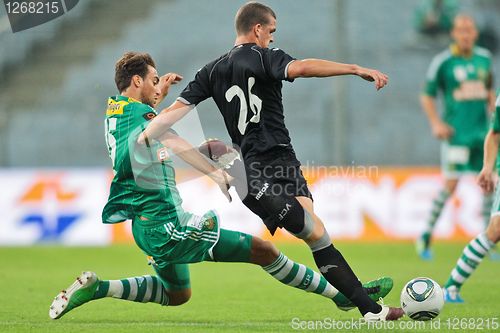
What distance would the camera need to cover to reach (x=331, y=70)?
561 cm

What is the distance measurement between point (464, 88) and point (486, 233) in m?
4.86

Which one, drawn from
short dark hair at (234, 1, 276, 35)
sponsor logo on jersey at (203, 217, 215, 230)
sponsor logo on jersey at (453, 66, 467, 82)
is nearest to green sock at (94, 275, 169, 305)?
sponsor logo on jersey at (203, 217, 215, 230)

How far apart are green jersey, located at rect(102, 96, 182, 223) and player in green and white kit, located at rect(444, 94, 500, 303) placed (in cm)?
259

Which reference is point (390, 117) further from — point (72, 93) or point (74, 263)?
point (74, 263)

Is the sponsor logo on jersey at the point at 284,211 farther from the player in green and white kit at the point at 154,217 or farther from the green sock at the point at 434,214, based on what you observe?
the green sock at the point at 434,214

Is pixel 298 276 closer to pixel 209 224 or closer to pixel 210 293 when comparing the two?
pixel 209 224

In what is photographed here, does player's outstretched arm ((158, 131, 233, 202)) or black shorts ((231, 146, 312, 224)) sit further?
black shorts ((231, 146, 312, 224))

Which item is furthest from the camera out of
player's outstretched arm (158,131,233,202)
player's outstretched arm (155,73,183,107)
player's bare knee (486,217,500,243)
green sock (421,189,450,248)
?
green sock (421,189,450,248)

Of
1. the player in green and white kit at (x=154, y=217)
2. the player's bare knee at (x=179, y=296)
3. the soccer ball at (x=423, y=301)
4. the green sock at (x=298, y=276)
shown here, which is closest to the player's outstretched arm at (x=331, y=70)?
the player in green and white kit at (x=154, y=217)

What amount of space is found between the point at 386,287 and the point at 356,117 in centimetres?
1013

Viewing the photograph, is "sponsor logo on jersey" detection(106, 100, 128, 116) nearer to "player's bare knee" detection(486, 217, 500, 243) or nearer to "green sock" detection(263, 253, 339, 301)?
"green sock" detection(263, 253, 339, 301)

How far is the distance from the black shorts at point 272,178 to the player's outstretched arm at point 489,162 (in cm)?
192

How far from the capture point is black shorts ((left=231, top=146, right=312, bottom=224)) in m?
6.21

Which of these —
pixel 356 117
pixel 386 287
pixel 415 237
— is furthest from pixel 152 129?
pixel 356 117
